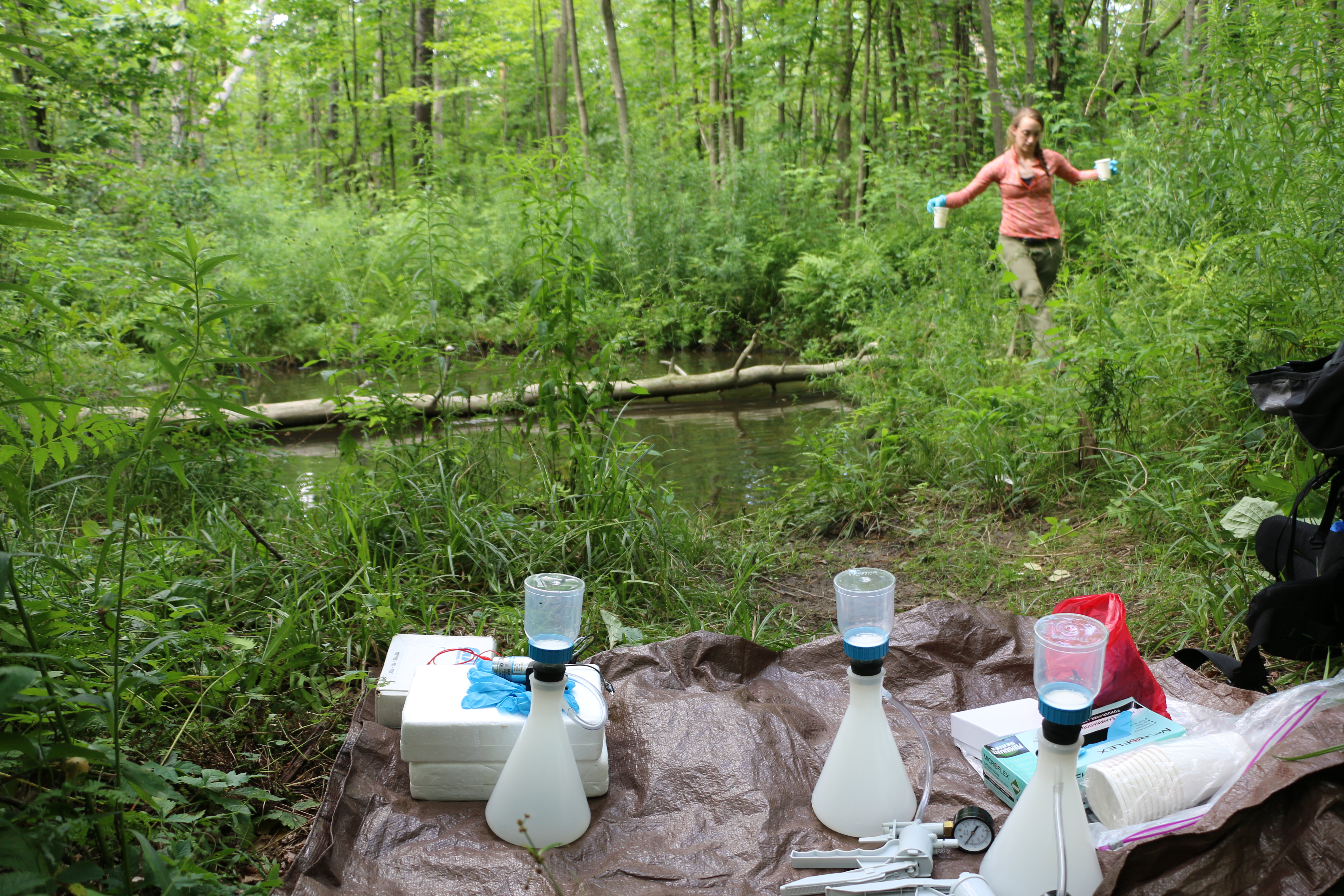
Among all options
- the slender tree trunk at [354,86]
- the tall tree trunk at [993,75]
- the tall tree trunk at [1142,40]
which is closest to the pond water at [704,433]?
the tall tree trunk at [993,75]

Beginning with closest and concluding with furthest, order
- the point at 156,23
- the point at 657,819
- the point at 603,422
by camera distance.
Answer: the point at 657,819 < the point at 603,422 < the point at 156,23

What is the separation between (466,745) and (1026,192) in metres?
5.37

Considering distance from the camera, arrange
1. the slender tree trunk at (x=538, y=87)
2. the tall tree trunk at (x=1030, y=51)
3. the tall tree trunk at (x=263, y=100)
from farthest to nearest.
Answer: the tall tree trunk at (x=263, y=100) < the slender tree trunk at (x=538, y=87) < the tall tree trunk at (x=1030, y=51)

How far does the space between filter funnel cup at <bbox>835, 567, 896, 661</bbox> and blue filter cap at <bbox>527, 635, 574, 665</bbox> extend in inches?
21.4

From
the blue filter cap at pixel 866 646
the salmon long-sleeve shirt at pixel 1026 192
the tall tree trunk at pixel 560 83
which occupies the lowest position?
the blue filter cap at pixel 866 646

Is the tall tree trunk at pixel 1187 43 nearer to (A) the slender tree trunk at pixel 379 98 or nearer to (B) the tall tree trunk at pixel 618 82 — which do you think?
(B) the tall tree trunk at pixel 618 82

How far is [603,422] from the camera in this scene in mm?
3605

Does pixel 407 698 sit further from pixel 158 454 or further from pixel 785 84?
pixel 785 84

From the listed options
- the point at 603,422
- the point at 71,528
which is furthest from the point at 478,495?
the point at 71,528

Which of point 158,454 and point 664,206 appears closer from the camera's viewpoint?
point 158,454

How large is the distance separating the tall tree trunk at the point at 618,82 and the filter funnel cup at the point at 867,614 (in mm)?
8683

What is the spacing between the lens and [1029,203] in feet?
A: 19.5

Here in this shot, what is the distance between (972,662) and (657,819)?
3.72 feet

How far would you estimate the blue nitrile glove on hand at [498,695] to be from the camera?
1999 mm
